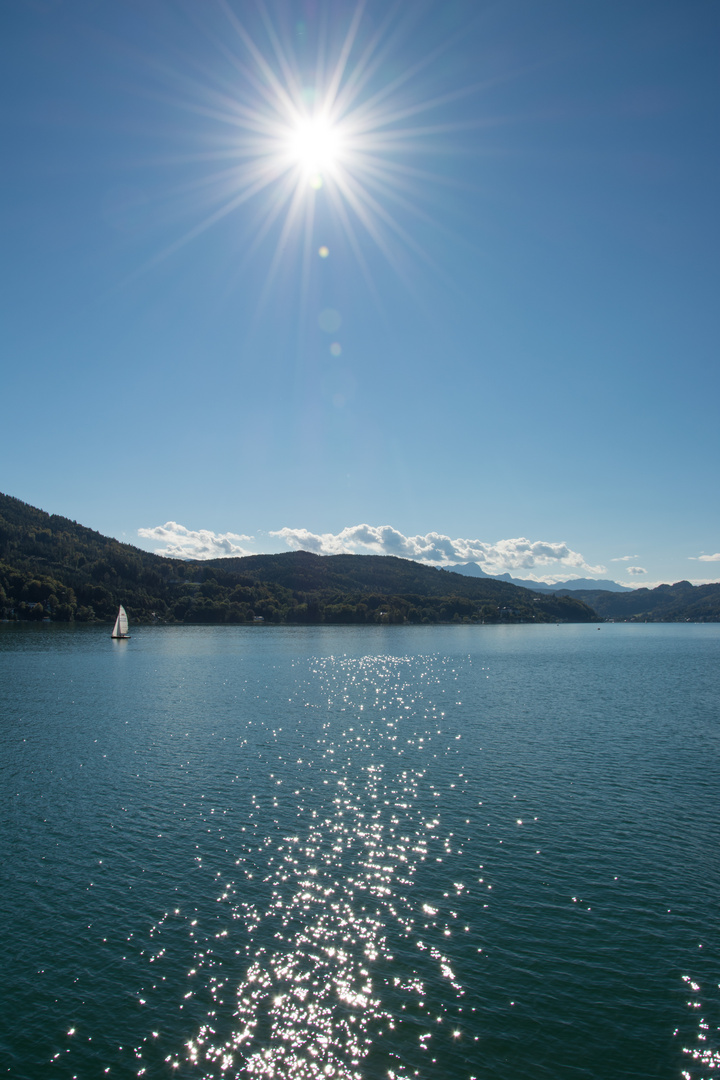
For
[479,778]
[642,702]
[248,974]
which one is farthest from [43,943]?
[642,702]

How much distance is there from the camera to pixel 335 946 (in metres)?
17.1

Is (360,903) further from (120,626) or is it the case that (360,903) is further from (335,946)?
(120,626)

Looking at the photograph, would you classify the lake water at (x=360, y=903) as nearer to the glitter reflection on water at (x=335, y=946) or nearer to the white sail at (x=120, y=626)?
the glitter reflection on water at (x=335, y=946)

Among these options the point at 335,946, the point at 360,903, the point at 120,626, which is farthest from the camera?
the point at 120,626

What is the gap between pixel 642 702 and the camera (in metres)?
60.0


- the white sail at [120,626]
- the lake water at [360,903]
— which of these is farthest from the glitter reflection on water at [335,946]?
the white sail at [120,626]

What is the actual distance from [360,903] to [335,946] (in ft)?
8.63

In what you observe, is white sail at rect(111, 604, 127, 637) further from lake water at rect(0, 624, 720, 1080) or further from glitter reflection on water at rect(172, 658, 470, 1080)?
glitter reflection on water at rect(172, 658, 470, 1080)

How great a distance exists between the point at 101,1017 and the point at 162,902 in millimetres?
5295

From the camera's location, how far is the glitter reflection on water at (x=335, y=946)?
1326 cm

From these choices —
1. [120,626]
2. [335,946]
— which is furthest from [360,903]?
[120,626]

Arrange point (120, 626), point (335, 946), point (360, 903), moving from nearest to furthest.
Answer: point (335, 946) < point (360, 903) < point (120, 626)

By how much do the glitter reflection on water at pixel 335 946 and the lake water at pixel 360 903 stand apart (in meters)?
0.08

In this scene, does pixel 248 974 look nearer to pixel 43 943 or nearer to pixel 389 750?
pixel 43 943
